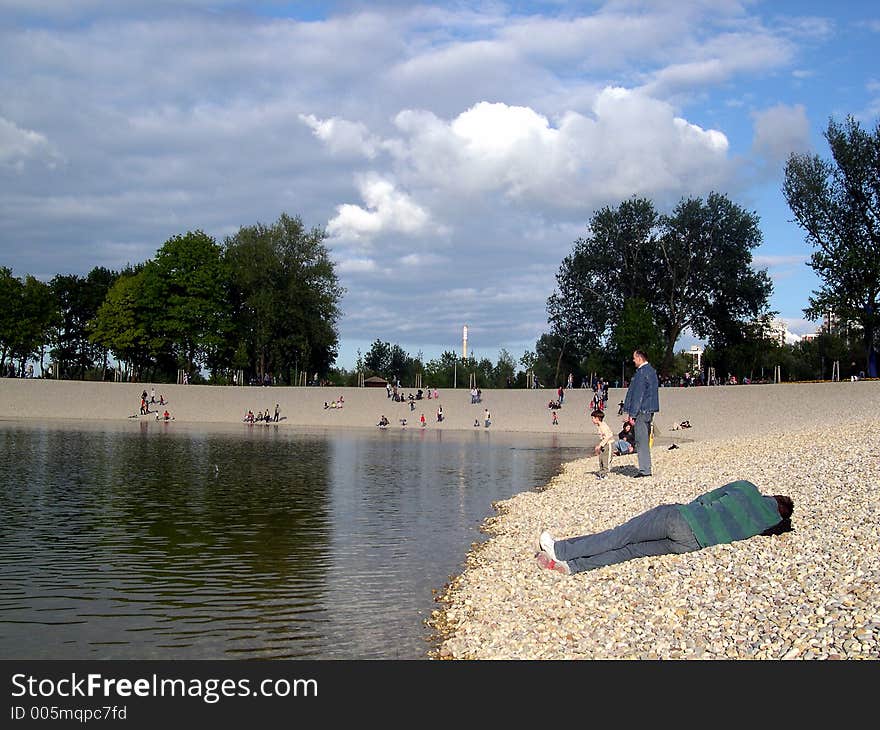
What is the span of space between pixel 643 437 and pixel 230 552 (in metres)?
8.63

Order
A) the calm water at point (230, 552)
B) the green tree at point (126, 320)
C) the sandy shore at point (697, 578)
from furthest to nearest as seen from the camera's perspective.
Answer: the green tree at point (126, 320) → the calm water at point (230, 552) → the sandy shore at point (697, 578)

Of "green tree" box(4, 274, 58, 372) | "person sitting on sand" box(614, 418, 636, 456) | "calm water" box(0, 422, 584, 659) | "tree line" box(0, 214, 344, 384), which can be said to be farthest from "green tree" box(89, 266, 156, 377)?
"person sitting on sand" box(614, 418, 636, 456)

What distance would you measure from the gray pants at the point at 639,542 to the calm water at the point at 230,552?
1825mm

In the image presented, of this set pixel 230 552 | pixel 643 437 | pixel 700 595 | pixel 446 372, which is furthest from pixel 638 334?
pixel 700 595

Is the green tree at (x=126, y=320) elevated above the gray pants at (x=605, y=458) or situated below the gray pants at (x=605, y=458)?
above

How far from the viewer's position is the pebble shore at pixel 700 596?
7.04m

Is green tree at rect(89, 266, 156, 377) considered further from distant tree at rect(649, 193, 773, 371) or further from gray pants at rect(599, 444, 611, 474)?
gray pants at rect(599, 444, 611, 474)

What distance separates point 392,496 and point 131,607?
10.6m

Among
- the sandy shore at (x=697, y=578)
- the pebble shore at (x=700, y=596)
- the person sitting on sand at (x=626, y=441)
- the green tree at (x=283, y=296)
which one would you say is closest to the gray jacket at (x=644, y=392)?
the sandy shore at (x=697, y=578)

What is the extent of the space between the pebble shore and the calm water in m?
0.70

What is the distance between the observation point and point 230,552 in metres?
13.0

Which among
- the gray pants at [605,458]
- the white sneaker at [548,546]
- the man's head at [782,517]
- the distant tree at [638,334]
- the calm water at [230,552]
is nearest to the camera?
the calm water at [230,552]

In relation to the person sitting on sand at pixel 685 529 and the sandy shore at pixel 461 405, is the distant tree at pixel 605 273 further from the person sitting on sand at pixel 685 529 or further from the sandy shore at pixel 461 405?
the person sitting on sand at pixel 685 529

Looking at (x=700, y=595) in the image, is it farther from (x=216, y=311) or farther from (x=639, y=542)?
(x=216, y=311)
